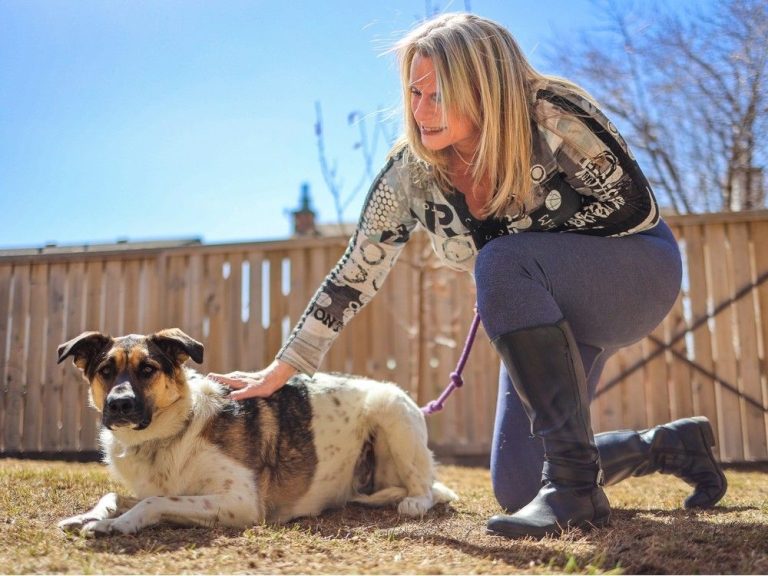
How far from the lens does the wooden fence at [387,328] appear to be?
646cm

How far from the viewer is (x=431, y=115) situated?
2803 millimetres

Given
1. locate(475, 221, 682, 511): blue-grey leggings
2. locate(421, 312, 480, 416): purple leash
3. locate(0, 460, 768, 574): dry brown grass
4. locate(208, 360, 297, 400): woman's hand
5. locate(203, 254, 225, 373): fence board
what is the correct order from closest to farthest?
1. locate(0, 460, 768, 574): dry brown grass
2. locate(475, 221, 682, 511): blue-grey leggings
3. locate(208, 360, 297, 400): woman's hand
4. locate(421, 312, 480, 416): purple leash
5. locate(203, 254, 225, 373): fence board

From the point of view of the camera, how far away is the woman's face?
2.77m

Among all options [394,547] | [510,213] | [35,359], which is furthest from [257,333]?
[394,547]

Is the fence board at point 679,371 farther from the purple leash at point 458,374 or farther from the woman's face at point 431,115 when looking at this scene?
the woman's face at point 431,115

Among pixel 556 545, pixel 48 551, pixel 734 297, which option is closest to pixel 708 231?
pixel 734 297

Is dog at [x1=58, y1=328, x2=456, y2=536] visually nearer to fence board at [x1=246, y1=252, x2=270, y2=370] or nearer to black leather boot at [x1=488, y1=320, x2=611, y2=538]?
black leather boot at [x1=488, y1=320, x2=611, y2=538]

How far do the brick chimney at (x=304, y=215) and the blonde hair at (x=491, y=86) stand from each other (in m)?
17.3

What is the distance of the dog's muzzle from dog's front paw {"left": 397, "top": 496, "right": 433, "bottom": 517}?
4.35 ft

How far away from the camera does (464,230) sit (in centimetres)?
313

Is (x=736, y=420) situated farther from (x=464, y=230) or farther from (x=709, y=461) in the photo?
(x=464, y=230)

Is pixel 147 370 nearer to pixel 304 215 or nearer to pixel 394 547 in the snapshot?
pixel 394 547

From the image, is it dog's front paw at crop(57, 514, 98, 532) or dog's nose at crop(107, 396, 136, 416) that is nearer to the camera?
dog's front paw at crop(57, 514, 98, 532)

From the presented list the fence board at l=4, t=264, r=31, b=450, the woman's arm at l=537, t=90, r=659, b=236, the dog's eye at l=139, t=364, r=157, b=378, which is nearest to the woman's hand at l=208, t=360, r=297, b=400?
the dog's eye at l=139, t=364, r=157, b=378
